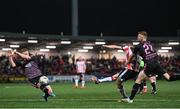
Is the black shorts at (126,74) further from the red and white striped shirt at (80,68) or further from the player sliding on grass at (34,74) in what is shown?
the red and white striped shirt at (80,68)

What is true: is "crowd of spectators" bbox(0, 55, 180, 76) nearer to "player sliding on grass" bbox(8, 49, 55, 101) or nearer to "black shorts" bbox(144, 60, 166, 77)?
"player sliding on grass" bbox(8, 49, 55, 101)

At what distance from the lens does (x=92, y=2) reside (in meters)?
68.1

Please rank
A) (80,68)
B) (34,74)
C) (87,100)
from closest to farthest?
(34,74) → (87,100) → (80,68)

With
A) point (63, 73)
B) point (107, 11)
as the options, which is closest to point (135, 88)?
point (63, 73)

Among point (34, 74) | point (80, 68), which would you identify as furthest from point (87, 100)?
point (80, 68)

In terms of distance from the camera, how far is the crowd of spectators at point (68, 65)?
2285 inches

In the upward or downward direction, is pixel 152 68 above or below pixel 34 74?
above

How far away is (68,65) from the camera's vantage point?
63.0 m

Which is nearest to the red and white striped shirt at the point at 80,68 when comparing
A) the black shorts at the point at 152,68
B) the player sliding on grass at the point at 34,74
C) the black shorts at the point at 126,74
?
the black shorts at the point at 126,74

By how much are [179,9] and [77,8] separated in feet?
53.6

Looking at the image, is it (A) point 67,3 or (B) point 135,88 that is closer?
(B) point 135,88

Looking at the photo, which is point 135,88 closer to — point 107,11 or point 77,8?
point 77,8

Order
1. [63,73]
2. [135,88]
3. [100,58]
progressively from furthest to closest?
[100,58] → [63,73] → [135,88]

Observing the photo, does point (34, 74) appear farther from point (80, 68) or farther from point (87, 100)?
point (80, 68)
